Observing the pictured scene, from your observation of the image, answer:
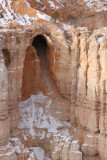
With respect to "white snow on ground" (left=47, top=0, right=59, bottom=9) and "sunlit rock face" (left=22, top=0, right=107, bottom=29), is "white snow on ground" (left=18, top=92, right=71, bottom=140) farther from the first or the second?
"sunlit rock face" (left=22, top=0, right=107, bottom=29)

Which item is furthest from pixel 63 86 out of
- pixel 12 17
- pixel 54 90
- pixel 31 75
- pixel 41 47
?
pixel 12 17

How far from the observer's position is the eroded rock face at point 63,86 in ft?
72.9

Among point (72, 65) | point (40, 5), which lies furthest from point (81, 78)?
point (40, 5)

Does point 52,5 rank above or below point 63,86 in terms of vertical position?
above

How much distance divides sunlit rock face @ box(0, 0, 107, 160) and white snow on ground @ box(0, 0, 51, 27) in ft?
0.24

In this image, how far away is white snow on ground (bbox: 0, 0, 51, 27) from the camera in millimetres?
23388

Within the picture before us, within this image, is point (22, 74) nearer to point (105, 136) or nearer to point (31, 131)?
point (31, 131)

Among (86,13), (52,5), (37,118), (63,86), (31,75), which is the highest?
(52,5)

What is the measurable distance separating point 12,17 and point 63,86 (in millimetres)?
5869

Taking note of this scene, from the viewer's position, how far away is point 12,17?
2406 cm

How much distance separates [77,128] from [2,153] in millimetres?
5982

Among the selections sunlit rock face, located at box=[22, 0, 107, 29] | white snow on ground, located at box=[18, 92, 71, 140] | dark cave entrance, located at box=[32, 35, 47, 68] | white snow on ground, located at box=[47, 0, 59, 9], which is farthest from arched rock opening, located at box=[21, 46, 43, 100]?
sunlit rock face, located at box=[22, 0, 107, 29]

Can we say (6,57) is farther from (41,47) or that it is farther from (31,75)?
(41,47)

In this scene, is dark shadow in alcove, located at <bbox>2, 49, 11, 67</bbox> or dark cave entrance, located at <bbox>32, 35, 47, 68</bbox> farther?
dark cave entrance, located at <bbox>32, 35, 47, 68</bbox>
